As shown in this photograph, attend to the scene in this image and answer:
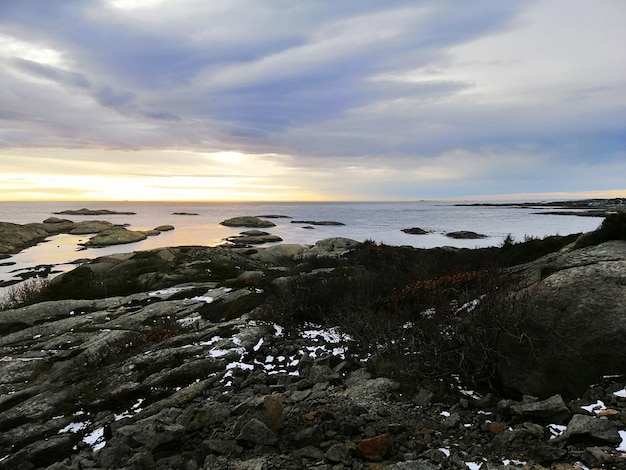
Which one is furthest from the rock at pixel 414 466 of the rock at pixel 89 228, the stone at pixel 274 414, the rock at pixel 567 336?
the rock at pixel 89 228

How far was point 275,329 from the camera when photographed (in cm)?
1212

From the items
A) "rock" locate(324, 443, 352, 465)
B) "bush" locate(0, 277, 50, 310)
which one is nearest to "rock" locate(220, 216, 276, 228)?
"bush" locate(0, 277, 50, 310)

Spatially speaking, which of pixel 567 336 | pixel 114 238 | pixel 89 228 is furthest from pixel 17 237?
pixel 567 336

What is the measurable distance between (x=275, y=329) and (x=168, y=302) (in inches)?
297

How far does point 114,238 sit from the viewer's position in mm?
69625

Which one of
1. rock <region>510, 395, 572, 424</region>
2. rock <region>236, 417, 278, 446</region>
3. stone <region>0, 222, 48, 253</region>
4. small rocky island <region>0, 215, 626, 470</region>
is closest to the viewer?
small rocky island <region>0, 215, 626, 470</region>

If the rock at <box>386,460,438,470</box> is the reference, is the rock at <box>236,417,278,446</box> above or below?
below

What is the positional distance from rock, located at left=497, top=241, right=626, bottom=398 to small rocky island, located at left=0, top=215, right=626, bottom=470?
1.0 inches

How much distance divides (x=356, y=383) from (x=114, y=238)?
72.9m

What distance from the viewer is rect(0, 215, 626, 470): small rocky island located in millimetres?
5109

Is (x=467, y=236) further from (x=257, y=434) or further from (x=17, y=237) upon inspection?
(x=17, y=237)

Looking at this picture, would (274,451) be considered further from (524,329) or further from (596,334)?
(596,334)

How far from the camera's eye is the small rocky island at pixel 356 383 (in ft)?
16.8

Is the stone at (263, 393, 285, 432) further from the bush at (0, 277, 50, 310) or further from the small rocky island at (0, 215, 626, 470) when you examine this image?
the bush at (0, 277, 50, 310)
